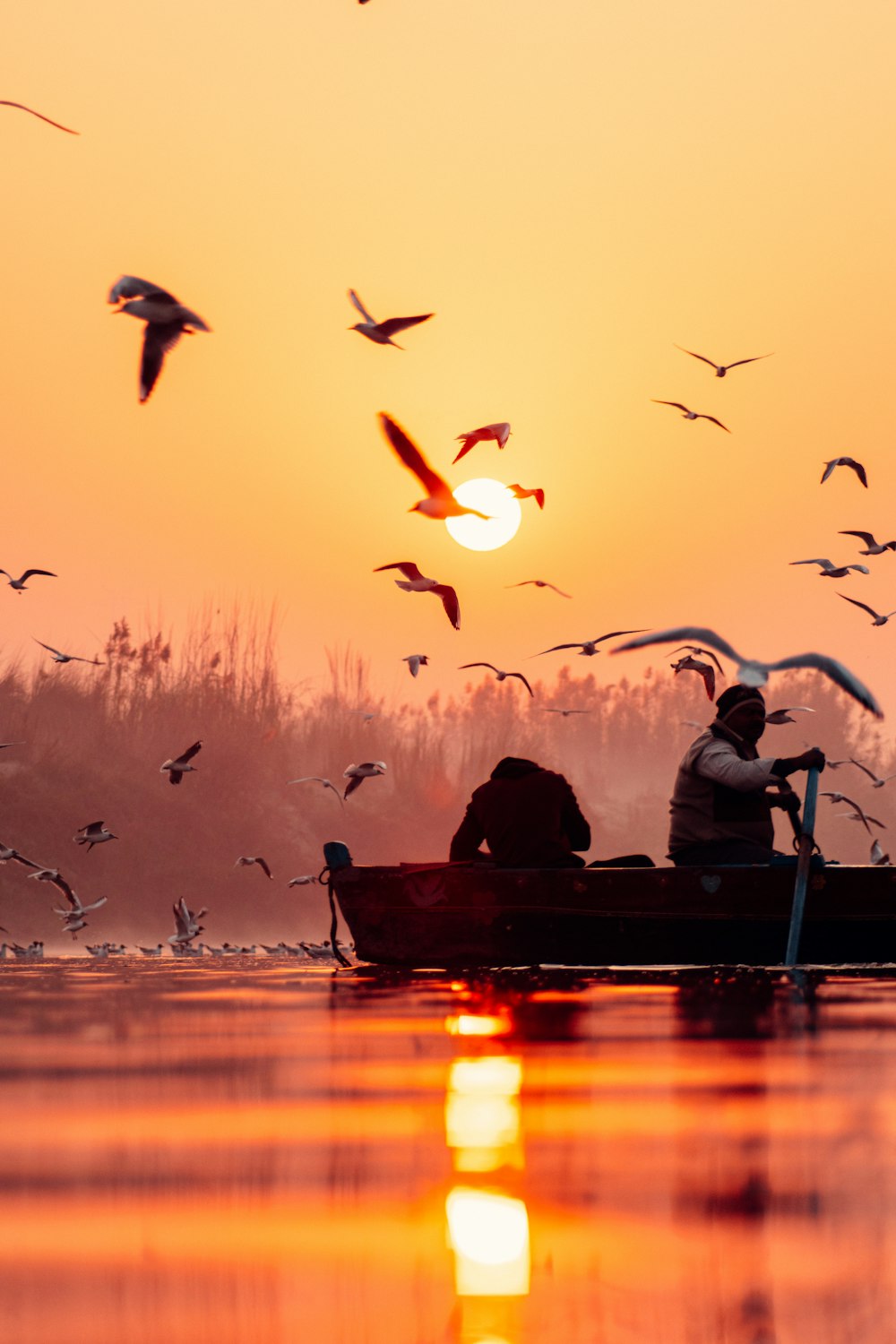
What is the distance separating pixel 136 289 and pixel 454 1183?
32.6ft

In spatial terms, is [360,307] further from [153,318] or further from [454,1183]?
[454,1183]

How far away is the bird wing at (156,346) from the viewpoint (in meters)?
15.2

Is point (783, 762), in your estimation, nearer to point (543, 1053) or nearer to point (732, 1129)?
point (543, 1053)

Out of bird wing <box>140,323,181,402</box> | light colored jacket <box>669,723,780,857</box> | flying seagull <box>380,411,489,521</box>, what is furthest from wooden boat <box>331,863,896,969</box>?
bird wing <box>140,323,181,402</box>

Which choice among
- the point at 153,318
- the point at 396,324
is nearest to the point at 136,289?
the point at 153,318

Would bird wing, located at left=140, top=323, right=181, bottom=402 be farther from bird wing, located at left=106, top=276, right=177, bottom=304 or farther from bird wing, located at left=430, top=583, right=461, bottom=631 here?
bird wing, located at left=430, top=583, right=461, bottom=631

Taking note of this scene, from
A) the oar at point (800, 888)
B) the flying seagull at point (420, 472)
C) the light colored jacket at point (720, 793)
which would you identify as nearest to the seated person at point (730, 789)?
the light colored jacket at point (720, 793)

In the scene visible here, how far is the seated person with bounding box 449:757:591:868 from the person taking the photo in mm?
16422

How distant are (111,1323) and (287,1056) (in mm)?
5415

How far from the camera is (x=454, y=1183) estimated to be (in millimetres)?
5594

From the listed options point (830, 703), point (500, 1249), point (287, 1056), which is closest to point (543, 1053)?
point (287, 1056)

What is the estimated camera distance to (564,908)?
56.0 feet

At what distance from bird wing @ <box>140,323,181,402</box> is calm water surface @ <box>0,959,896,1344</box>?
18.3 ft

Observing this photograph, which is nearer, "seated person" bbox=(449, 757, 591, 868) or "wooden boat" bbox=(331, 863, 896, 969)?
"seated person" bbox=(449, 757, 591, 868)
